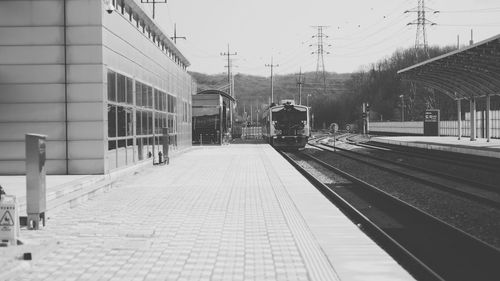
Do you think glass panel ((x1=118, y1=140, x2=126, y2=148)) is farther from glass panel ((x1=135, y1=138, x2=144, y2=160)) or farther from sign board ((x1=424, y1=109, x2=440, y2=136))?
sign board ((x1=424, y1=109, x2=440, y2=136))

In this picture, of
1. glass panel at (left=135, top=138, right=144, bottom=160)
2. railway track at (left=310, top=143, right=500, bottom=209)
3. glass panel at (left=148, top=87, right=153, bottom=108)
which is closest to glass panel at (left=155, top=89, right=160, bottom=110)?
glass panel at (left=148, top=87, right=153, bottom=108)

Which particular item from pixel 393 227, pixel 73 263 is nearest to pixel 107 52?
pixel 393 227

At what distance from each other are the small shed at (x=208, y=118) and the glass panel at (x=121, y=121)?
92.7ft

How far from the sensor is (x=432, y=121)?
57.0 m

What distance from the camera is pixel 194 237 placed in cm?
819

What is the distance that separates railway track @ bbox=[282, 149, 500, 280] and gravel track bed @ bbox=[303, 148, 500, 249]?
0.43m

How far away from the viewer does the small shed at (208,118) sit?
1826 inches

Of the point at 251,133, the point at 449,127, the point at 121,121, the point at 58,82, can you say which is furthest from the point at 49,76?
the point at 251,133

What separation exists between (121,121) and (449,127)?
4419cm

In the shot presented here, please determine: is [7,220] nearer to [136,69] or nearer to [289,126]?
[136,69]

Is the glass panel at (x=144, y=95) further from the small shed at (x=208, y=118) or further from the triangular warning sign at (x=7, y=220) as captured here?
the small shed at (x=208, y=118)

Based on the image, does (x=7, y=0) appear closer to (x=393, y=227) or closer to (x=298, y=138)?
(x=393, y=227)

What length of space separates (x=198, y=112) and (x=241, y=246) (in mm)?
39462

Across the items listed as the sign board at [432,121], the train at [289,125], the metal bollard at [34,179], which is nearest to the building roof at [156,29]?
the train at [289,125]
